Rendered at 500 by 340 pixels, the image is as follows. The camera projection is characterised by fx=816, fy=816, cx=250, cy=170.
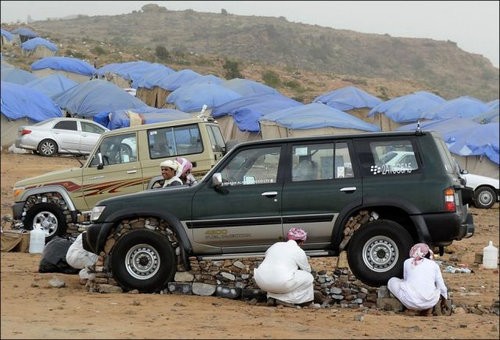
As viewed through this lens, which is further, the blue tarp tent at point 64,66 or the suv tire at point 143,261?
the blue tarp tent at point 64,66

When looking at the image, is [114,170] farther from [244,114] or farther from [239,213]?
[244,114]

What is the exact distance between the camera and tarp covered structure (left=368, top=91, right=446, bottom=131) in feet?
125

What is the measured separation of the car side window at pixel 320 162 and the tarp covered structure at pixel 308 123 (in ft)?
62.2

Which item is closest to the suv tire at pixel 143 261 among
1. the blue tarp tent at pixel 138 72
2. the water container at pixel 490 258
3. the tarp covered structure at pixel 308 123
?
the water container at pixel 490 258

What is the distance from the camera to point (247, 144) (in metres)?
10.1

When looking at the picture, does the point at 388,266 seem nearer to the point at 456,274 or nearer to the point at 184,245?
the point at 184,245

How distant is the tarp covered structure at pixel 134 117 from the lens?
94.9 feet

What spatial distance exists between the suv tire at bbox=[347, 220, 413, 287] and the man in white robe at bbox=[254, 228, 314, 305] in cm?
60

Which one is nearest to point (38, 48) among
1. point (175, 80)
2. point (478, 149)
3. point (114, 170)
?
point (175, 80)

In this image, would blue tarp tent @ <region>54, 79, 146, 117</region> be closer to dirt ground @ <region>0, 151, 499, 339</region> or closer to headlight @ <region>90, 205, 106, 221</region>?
dirt ground @ <region>0, 151, 499, 339</region>

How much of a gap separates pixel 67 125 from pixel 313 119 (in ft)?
30.4

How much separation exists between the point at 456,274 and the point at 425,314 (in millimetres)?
4065

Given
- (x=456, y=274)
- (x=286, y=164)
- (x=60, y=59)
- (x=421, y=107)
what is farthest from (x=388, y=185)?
(x=60, y=59)

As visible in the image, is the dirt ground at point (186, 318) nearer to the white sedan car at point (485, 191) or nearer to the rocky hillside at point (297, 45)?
the white sedan car at point (485, 191)
